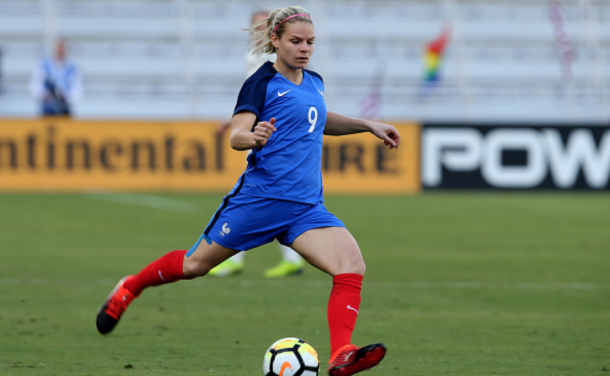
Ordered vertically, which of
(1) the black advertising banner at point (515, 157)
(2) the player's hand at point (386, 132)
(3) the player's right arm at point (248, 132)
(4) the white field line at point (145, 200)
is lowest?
(4) the white field line at point (145, 200)

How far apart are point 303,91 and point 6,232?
8462mm

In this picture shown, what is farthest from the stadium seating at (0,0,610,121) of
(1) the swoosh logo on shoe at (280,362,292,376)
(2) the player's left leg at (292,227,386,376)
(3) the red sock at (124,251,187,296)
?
(1) the swoosh logo on shoe at (280,362,292,376)

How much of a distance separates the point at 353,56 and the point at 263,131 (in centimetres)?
2040

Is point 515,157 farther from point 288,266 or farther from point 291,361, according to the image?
point 291,361

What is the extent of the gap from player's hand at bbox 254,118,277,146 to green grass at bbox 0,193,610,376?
138 centimetres

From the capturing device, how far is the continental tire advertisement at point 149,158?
A: 18.8 m

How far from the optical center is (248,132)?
472 cm

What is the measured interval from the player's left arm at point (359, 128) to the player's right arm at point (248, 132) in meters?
0.80

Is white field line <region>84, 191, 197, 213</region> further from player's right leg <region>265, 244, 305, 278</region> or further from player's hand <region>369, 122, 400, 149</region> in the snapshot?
player's hand <region>369, 122, 400, 149</region>

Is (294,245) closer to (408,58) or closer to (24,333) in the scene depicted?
(24,333)

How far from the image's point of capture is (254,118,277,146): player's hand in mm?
4602

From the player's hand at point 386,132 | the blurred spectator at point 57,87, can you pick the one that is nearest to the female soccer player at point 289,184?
the player's hand at point 386,132

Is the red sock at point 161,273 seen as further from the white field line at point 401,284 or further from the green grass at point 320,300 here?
the white field line at point 401,284

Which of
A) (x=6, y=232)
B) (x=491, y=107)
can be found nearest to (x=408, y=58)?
(x=491, y=107)
